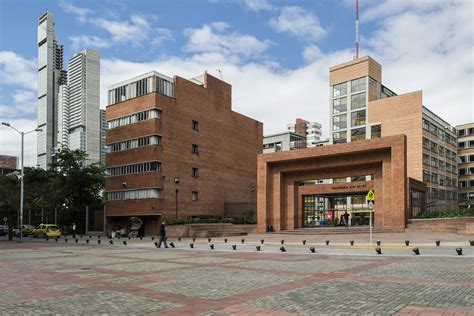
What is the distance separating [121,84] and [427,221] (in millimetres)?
37613

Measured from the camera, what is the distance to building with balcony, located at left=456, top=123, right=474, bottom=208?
326ft

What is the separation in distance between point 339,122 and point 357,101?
5641mm

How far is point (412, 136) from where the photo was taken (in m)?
81.6

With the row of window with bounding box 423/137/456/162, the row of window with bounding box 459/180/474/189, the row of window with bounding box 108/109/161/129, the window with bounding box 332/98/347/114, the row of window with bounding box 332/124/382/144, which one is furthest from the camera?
the row of window with bounding box 459/180/474/189

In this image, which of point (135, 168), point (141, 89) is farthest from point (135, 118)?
point (135, 168)

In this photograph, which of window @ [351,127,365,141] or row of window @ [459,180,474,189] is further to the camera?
row of window @ [459,180,474,189]

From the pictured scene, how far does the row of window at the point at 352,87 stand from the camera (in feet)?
283

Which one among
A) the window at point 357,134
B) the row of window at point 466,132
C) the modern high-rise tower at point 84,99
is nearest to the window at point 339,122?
the window at point 357,134

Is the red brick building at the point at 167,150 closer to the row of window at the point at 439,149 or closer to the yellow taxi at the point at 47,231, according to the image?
the yellow taxi at the point at 47,231

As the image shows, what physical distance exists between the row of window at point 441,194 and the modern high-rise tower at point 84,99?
9721 cm

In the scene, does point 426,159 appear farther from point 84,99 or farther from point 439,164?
point 84,99

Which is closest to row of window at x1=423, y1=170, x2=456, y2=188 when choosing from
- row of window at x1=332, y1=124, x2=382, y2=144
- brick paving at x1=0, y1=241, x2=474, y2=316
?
row of window at x1=332, y1=124, x2=382, y2=144

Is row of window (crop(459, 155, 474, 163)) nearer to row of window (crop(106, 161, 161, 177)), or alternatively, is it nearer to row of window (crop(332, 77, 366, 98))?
row of window (crop(332, 77, 366, 98))

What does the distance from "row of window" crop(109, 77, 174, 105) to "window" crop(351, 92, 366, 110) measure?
154 ft
